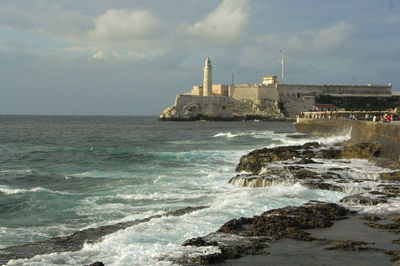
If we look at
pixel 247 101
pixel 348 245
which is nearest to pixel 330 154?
pixel 348 245

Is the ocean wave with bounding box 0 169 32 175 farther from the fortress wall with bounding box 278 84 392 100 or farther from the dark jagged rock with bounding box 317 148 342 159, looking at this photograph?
the fortress wall with bounding box 278 84 392 100

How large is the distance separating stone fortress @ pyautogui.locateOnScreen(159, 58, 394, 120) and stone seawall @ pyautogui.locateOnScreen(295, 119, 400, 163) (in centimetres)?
4393

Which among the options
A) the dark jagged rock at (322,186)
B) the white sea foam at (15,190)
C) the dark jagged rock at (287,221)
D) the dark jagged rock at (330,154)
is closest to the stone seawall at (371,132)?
the dark jagged rock at (330,154)

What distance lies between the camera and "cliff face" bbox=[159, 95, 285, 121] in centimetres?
8200

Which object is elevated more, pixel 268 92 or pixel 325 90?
pixel 325 90

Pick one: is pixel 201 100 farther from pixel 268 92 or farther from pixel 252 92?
pixel 268 92

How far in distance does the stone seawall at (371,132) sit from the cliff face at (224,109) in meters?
44.0

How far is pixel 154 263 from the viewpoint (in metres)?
5.70

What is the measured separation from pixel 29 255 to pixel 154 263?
2.39 meters

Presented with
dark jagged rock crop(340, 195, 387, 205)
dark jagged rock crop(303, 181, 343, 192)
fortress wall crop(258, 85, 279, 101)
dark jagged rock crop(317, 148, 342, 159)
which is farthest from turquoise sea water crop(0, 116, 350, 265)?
fortress wall crop(258, 85, 279, 101)

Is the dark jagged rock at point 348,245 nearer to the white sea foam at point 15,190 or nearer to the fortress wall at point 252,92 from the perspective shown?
the white sea foam at point 15,190

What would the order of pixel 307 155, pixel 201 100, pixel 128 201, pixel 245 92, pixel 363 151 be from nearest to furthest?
pixel 128 201
pixel 363 151
pixel 307 155
pixel 201 100
pixel 245 92

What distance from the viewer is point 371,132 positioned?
20.9m

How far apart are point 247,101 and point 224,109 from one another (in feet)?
15.1
